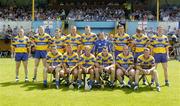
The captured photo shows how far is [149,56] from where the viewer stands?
43.5 ft

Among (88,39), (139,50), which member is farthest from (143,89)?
(88,39)

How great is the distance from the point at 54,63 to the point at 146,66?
109 inches

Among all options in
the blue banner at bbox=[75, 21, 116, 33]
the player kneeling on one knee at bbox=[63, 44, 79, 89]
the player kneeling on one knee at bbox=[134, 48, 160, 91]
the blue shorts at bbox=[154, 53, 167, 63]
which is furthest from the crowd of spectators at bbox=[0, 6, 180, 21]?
the player kneeling on one knee at bbox=[134, 48, 160, 91]

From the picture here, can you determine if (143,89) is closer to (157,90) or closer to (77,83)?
(157,90)

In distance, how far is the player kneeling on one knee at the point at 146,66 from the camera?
13086mm

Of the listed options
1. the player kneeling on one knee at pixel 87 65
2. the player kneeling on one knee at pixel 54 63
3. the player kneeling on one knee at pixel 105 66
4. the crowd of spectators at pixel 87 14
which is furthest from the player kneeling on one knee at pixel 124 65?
the crowd of spectators at pixel 87 14

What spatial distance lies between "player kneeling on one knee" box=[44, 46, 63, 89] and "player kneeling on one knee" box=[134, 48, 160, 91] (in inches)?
91.1

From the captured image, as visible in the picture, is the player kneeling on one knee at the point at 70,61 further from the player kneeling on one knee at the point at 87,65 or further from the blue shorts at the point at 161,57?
the blue shorts at the point at 161,57

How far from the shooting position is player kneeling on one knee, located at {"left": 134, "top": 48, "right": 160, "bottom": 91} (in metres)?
13.1

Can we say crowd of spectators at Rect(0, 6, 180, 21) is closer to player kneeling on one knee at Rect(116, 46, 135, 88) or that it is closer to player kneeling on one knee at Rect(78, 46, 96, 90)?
player kneeling on one knee at Rect(116, 46, 135, 88)

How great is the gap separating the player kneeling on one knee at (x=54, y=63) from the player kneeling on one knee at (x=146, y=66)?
231 cm

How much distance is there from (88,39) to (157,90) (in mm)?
3309

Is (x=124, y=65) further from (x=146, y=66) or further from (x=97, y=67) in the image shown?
(x=97, y=67)

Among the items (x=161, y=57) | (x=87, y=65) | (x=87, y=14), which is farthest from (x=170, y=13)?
(x=87, y=65)
